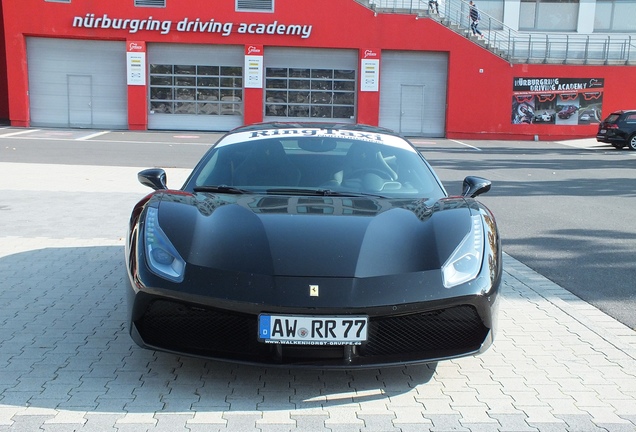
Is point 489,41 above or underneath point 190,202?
above

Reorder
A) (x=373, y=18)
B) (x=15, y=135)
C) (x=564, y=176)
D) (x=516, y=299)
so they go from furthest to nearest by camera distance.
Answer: (x=373, y=18)
(x=15, y=135)
(x=564, y=176)
(x=516, y=299)

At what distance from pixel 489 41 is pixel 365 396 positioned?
2935 centimetres

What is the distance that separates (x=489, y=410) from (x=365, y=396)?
644 mm

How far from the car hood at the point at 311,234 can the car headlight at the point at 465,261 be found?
0.04 m

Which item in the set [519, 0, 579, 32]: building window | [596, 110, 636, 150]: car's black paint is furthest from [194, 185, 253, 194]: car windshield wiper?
[519, 0, 579, 32]: building window

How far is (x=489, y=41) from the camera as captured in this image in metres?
30.7

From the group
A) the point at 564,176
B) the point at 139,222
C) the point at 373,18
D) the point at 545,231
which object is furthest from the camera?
the point at 373,18

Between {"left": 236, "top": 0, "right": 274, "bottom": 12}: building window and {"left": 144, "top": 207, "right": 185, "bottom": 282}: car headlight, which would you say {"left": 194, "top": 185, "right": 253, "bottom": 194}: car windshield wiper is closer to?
{"left": 144, "top": 207, "right": 185, "bottom": 282}: car headlight

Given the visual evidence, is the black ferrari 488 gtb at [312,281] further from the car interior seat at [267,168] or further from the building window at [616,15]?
the building window at [616,15]

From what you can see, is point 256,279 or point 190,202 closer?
point 256,279

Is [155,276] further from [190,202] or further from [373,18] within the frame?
[373,18]

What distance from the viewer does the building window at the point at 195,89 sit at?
98.6 ft

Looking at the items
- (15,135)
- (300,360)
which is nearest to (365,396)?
(300,360)

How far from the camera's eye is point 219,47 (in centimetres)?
2988
